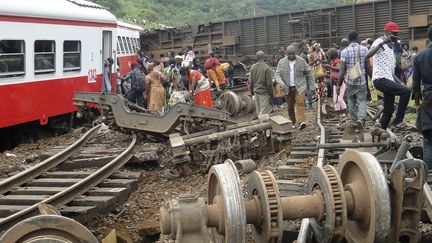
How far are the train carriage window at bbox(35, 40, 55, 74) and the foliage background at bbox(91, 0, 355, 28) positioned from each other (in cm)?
3522

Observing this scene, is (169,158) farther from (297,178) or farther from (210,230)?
(210,230)

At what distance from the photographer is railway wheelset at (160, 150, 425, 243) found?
3.12 meters

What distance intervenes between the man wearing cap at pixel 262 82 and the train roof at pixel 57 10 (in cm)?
429

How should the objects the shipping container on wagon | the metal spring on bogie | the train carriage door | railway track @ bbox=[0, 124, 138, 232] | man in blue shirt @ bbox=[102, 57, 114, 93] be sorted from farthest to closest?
the shipping container on wagon, man in blue shirt @ bbox=[102, 57, 114, 93], the train carriage door, the metal spring on bogie, railway track @ bbox=[0, 124, 138, 232]

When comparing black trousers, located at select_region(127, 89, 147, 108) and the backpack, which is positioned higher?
the backpack

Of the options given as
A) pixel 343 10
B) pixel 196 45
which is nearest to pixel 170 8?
pixel 196 45

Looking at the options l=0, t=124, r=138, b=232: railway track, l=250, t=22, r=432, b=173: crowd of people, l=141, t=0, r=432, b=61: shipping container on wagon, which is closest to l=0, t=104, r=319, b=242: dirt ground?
l=0, t=124, r=138, b=232: railway track

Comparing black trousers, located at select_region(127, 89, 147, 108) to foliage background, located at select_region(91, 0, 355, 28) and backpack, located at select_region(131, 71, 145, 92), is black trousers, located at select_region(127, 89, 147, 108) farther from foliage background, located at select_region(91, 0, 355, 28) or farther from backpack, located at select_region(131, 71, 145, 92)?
foliage background, located at select_region(91, 0, 355, 28)

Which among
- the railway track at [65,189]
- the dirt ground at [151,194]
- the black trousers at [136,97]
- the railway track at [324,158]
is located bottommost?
the dirt ground at [151,194]

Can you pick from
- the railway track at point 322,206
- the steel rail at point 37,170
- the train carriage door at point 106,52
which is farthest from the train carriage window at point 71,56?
the railway track at point 322,206

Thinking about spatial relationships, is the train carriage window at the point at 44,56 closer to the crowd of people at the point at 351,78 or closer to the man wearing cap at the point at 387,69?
the crowd of people at the point at 351,78

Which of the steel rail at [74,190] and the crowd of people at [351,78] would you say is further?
the crowd of people at [351,78]

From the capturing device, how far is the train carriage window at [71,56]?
1221 cm

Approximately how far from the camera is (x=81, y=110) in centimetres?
1103
